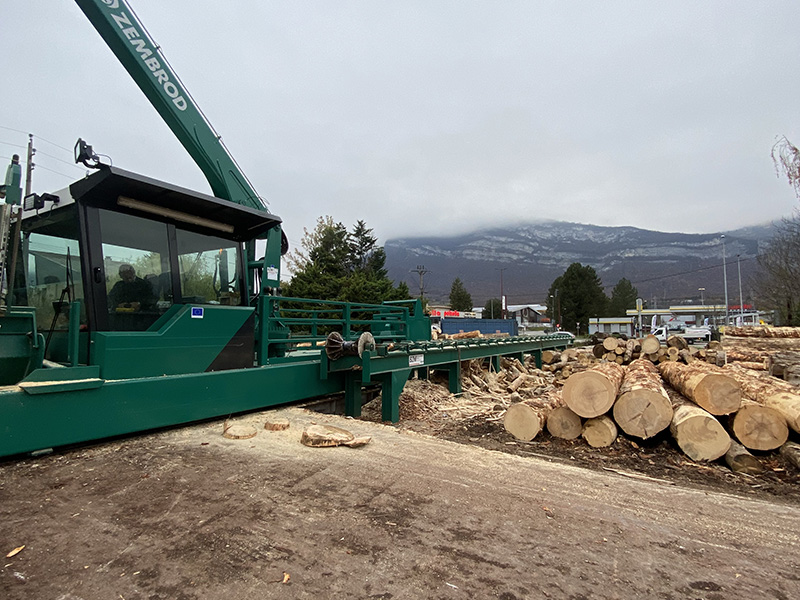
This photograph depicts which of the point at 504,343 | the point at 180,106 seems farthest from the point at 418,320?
the point at 180,106

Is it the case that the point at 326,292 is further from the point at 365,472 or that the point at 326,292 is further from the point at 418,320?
the point at 365,472

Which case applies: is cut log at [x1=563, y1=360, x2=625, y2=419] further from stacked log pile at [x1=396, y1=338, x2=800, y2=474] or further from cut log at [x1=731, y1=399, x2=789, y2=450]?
cut log at [x1=731, y1=399, x2=789, y2=450]

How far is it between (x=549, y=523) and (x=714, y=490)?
7.93 ft

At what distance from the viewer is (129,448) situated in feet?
14.5

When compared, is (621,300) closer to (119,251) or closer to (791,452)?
(791,452)

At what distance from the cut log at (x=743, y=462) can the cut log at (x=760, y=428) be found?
0.20 metres

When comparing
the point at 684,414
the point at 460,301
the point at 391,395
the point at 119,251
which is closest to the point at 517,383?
the point at 391,395

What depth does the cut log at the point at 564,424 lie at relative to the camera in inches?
237

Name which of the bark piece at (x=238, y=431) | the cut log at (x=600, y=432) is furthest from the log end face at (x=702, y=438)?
A: the bark piece at (x=238, y=431)

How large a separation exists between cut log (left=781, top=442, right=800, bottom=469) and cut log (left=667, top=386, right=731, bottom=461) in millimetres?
578

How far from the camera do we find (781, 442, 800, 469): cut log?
4965 millimetres

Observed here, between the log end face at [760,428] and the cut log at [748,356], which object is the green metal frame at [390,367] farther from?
the cut log at [748,356]

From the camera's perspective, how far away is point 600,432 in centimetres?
583

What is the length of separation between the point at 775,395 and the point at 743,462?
4.17 feet
